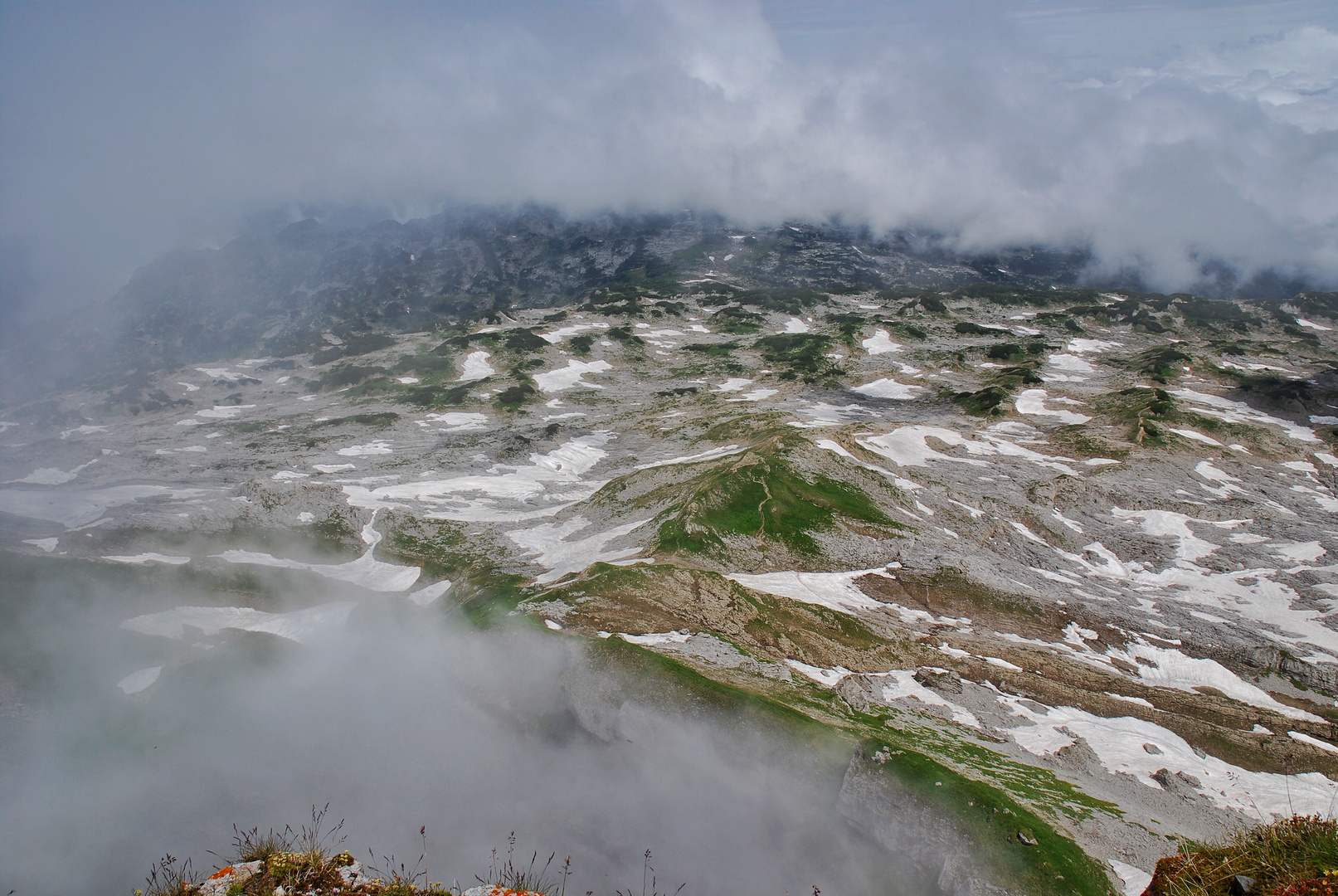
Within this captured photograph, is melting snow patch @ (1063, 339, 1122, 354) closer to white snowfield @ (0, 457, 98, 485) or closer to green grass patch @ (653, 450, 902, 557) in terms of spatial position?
green grass patch @ (653, 450, 902, 557)

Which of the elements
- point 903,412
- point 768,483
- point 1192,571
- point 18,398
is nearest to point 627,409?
point 903,412

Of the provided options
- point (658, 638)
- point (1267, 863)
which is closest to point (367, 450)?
point (658, 638)

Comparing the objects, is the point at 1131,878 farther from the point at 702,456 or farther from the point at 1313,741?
the point at 702,456

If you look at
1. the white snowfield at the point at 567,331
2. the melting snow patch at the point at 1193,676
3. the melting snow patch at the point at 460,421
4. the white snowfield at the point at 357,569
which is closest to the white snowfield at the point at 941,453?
the melting snow patch at the point at 1193,676

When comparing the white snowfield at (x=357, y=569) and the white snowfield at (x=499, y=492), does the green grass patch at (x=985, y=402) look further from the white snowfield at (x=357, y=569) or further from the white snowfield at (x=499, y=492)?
the white snowfield at (x=357, y=569)

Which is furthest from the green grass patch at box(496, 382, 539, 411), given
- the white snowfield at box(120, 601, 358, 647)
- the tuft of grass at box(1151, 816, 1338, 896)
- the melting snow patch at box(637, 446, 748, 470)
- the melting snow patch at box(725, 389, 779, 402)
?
the tuft of grass at box(1151, 816, 1338, 896)
